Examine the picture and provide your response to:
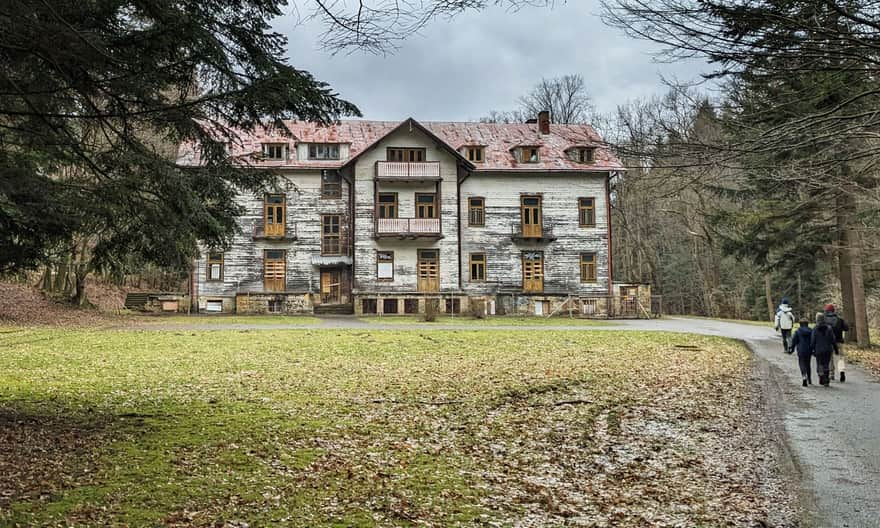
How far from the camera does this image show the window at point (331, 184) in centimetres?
3603

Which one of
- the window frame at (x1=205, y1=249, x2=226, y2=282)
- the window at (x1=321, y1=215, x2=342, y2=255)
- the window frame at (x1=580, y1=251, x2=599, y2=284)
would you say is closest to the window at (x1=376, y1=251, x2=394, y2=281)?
the window at (x1=321, y1=215, x2=342, y2=255)

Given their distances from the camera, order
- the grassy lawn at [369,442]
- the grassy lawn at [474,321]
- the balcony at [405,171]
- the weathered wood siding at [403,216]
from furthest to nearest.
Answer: the weathered wood siding at [403,216], the balcony at [405,171], the grassy lawn at [474,321], the grassy lawn at [369,442]

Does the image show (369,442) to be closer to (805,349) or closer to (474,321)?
(805,349)

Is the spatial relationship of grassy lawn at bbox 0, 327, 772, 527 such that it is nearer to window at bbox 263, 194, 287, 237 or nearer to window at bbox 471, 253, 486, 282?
window at bbox 263, 194, 287, 237

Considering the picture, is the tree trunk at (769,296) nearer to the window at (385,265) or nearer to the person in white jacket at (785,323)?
the window at (385,265)

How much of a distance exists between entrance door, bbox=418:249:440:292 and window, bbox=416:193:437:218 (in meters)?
1.90

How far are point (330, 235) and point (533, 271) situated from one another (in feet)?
35.7

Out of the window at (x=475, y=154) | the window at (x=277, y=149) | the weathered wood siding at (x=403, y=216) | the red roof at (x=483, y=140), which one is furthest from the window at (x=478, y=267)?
the window at (x=277, y=149)

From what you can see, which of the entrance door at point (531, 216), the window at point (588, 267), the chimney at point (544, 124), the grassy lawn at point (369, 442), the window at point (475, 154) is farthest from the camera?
the chimney at point (544, 124)

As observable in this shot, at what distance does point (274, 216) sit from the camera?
3569 centimetres

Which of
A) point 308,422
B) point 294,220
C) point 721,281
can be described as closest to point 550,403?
point 308,422

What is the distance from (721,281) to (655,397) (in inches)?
1554

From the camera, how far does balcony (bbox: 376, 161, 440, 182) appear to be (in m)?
34.8

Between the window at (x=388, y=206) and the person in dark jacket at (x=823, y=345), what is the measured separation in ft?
82.4
